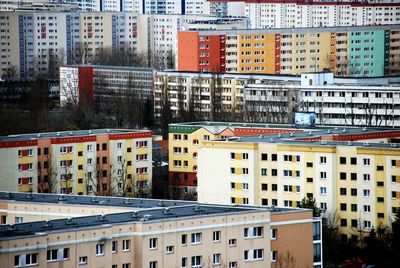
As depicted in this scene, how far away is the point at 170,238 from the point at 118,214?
544 mm

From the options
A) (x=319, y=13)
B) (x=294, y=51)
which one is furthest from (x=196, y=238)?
(x=319, y=13)

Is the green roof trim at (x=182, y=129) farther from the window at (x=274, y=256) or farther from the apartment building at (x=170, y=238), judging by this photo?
the window at (x=274, y=256)

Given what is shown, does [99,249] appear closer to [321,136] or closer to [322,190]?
[322,190]

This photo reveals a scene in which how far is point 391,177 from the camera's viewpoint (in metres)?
18.2

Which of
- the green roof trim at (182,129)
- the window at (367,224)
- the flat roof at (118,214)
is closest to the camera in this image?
the flat roof at (118,214)

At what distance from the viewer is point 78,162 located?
21141 millimetres

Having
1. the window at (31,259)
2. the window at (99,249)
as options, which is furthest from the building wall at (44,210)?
the window at (31,259)

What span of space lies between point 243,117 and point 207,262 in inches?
563

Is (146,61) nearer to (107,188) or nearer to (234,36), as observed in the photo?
(234,36)

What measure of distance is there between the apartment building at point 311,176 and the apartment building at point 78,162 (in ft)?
6.02

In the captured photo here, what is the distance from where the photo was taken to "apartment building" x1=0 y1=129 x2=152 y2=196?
20.5m

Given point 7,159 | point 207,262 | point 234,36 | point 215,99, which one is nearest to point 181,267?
point 207,262

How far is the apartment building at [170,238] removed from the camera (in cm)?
1295

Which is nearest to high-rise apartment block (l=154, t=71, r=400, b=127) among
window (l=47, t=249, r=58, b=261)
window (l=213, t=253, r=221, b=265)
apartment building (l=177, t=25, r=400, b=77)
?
apartment building (l=177, t=25, r=400, b=77)
